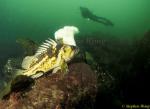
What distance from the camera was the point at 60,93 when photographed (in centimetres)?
414

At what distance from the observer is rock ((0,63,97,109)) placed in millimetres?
3939

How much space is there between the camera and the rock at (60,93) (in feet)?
12.9

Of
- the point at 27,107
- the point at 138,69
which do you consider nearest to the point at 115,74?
the point at 138,69

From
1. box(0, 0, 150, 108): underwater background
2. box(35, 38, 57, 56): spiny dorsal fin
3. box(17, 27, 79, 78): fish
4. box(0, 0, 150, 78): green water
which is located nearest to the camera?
box(17, 27, 79, 78): fish

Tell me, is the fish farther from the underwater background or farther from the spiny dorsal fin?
the underwater background

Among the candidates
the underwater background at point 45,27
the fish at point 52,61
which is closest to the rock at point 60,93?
the fish at point 52,61

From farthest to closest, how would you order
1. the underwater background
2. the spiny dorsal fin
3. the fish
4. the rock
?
the underwater background → the spiny dorsal fin → the fish → the rock

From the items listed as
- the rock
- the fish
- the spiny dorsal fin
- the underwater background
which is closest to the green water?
the underwater background

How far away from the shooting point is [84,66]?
490 cm

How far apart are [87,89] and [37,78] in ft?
2.71

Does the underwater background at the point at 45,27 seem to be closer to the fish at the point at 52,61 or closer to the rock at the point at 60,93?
the fish at the point at 52,61

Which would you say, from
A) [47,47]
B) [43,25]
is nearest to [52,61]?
[47,47]

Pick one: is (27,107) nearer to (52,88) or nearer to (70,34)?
(52,88)

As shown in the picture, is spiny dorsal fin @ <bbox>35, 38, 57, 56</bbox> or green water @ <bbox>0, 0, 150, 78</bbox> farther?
green water @ <bbox>0, 0, 150, 78</bbox>
